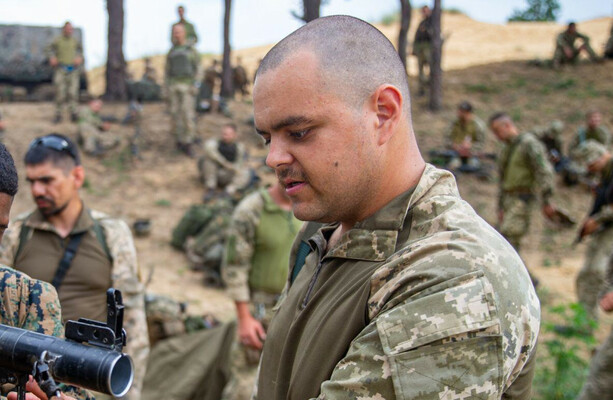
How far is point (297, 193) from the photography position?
178cm

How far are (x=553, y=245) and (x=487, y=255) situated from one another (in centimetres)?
1057

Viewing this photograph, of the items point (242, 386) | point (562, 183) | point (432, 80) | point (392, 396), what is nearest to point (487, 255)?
point (392, 396)

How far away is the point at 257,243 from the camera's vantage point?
14.9 feet

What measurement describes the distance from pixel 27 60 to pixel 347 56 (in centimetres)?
1736

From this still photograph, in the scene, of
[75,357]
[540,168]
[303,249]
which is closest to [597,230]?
[540,168]

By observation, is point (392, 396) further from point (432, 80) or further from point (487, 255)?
point (432, 80)

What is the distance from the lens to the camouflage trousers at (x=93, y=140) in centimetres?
1249

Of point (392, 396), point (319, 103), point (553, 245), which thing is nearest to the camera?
point (392, 396)

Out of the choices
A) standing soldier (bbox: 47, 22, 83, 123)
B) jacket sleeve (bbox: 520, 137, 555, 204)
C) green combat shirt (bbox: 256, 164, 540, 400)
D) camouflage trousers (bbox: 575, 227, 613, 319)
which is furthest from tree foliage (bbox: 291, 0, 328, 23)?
standing soldier (bbox: 47, 22, 83, 123)

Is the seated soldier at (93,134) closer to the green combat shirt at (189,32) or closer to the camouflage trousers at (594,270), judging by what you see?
the green combat shirt at (189,32)

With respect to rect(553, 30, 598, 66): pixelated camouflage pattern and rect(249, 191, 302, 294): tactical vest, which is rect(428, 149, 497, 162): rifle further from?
rect(249, 191, 302, 294): tactical vest

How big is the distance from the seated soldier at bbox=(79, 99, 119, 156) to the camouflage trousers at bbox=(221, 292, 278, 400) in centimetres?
874

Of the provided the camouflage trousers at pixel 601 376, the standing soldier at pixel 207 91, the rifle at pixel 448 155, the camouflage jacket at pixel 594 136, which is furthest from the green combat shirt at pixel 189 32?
the camouflage trousers at pixel 601 376

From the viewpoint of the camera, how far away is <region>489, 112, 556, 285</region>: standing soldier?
8.12 m
